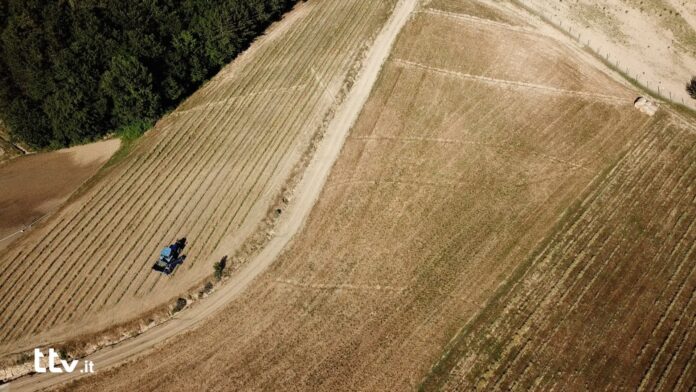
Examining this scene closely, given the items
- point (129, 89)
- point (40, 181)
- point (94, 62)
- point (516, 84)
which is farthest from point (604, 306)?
point (94, 62)

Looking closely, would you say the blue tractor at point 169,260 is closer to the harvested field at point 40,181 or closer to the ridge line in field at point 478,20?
the harvested field at point 40,181

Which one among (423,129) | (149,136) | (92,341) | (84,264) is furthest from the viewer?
(149,136)

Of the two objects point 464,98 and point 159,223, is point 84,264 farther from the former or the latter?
point 464,98

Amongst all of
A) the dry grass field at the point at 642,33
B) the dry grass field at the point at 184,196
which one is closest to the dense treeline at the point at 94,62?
the dry grass field at the point at 184,196

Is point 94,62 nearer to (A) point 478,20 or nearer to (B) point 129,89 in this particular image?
(B) point 129,89

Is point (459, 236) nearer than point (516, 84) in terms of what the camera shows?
Yes

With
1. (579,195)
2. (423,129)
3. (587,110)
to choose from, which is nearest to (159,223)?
(423,129)

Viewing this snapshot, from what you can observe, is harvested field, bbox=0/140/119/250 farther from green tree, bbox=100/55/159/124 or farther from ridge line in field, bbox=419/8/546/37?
ridge line in field, bbox=419/8/546/37

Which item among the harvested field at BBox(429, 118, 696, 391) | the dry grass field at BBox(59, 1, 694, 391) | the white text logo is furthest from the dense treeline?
the harvested field at BBox(429, 118, 696, 391)
